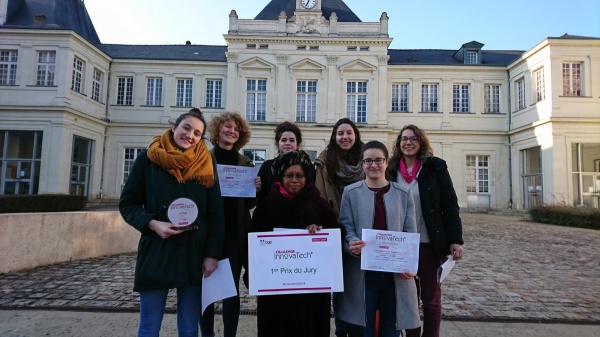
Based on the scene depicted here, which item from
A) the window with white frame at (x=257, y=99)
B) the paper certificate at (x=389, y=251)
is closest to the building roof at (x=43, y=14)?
the window with white frame at (x=257, y=99)

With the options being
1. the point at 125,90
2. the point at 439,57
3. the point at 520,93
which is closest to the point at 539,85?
the point at 520,93

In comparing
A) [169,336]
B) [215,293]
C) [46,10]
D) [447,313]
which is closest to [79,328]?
[169,336]

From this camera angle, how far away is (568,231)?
1299 cm

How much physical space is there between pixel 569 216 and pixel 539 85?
10710 mm

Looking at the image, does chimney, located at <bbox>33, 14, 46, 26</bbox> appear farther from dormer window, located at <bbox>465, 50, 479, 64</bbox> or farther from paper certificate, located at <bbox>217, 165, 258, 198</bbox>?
dormer window, located at <bbox>465, 50, 479, 64</bbox>

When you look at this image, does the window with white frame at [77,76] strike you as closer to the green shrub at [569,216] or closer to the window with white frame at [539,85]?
the green shrub at [569,216]

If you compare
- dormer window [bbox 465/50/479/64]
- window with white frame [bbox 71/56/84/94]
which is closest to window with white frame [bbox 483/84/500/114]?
dormer window [bbox 465/50/479/64]

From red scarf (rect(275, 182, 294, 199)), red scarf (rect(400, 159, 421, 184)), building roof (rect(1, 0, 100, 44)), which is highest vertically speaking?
building roof (rect(1, 0, 100, 44))

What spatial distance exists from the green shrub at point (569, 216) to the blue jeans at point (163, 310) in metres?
17.2

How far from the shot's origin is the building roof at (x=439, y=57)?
2736 cm

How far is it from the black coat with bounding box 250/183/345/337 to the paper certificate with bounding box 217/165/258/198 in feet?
1.66

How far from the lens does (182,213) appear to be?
8.07ft

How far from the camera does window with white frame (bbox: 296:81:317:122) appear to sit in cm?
2556

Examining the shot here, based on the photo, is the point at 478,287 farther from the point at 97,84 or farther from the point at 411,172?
the point at 97,84
